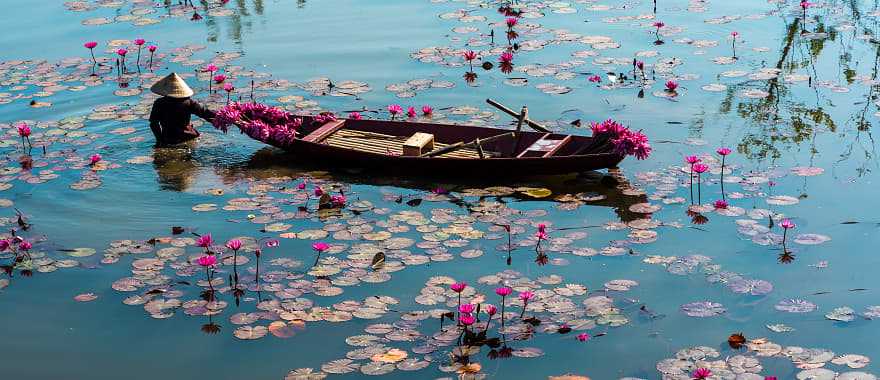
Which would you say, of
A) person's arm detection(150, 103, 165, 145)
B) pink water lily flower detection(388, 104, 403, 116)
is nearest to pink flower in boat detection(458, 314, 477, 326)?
pink water lily flower detection(388, 104, 403, 116)

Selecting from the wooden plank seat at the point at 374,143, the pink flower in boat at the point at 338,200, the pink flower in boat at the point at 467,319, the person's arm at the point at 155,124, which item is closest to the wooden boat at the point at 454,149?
the wooden plank seat at the point at 374,143

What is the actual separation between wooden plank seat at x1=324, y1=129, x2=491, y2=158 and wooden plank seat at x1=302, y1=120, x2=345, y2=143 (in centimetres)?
4

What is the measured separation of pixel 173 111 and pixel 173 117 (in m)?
0.07

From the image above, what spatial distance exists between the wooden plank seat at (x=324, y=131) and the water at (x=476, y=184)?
1.15 ft

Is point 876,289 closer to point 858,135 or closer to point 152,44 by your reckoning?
point 858,135

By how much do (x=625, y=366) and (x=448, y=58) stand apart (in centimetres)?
733

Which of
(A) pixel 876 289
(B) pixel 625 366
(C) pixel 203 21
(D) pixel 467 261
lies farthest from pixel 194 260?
(C) pixel 203 21

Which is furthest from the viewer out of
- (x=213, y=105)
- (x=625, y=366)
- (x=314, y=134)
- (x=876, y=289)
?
(x=213, y=105)

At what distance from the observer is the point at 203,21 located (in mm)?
15844

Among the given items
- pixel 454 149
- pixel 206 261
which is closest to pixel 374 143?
pixel 454 149

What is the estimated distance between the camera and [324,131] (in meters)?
10.9

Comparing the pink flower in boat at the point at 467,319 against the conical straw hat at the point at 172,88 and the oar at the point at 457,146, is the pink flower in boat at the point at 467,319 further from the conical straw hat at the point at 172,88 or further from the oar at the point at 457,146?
the conical straw hat at the point at 172,88

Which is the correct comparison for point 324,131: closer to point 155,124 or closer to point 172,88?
point 172,88

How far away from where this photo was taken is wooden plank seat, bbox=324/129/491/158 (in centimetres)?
1054
